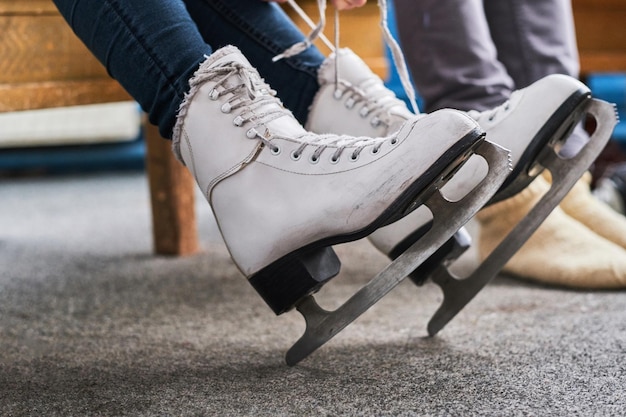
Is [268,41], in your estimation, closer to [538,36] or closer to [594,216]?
[538,36]

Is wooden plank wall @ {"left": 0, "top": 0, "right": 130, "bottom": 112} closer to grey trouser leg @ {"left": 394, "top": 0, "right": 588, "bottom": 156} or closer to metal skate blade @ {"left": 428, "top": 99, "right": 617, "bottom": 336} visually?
grey trouser leg @ {"left": 394, "top": 0, "right": 588, "bottom": 156}

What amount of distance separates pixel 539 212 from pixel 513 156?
0.06 metres

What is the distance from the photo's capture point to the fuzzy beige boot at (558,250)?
914 millimetres

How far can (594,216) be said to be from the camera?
1.03m

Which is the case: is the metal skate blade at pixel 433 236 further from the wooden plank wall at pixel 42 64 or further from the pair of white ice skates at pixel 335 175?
the wooden plank wall at pixel 42 64

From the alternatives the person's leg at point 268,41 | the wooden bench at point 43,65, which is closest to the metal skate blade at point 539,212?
the person's leg at point 268,41

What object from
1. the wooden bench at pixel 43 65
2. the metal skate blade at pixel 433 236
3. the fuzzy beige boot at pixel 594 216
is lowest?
the fuzzy beige boot at pixel 594 216

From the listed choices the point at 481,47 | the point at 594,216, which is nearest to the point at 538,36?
the point at 481,47

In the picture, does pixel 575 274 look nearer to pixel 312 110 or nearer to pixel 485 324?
pixel 485 324

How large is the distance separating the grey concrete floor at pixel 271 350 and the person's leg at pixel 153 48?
0.74 feet

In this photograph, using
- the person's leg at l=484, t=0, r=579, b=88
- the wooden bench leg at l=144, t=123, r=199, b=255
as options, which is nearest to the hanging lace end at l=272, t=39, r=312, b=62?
the person's leg at l=484, t=0, r=579, b=88

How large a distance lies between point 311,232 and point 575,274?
1.51 ft

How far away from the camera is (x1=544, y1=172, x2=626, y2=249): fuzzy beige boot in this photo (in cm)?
102

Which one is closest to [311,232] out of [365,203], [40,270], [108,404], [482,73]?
[365,203]
